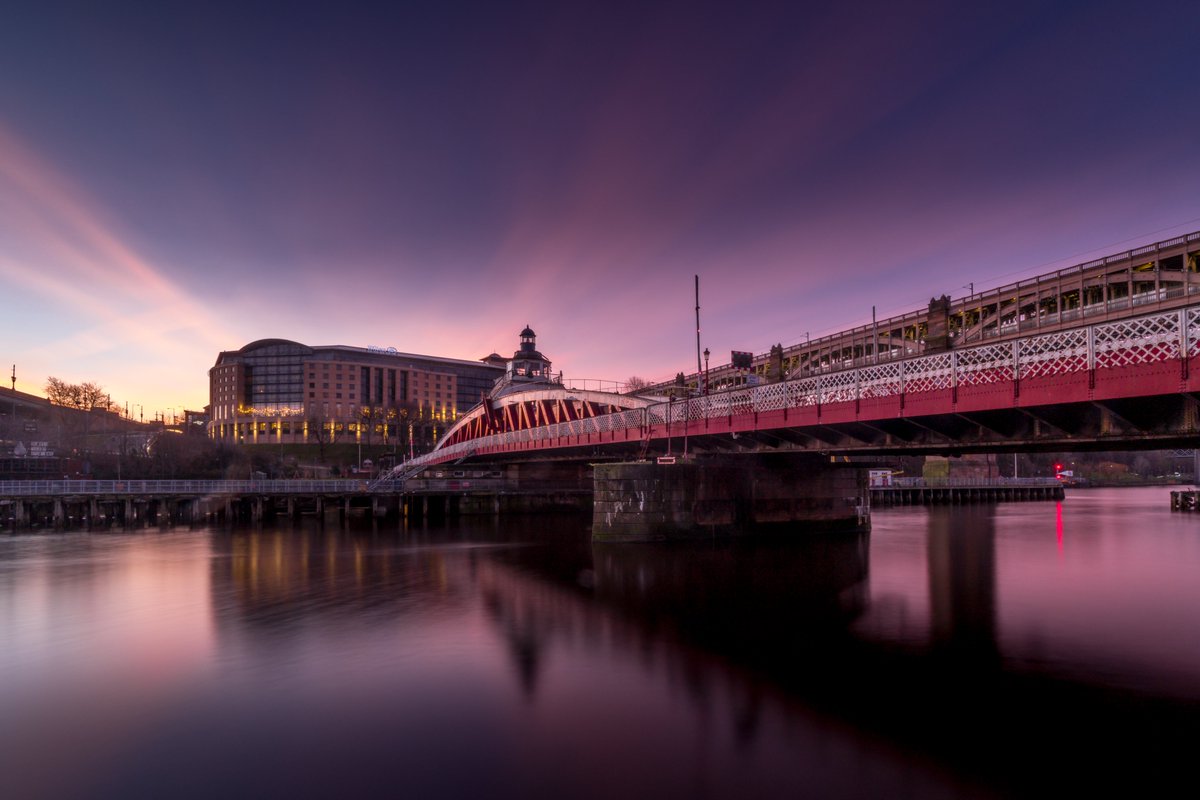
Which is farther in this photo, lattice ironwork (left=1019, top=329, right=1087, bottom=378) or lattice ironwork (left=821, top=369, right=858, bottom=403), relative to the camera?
lattice ironwork (left=821, top=369, right=858, bottom=403)

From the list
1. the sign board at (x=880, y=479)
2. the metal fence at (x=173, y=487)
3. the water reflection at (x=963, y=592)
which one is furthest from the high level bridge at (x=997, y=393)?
the sign board at (x=880, y=479)

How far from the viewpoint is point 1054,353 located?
56.2ft

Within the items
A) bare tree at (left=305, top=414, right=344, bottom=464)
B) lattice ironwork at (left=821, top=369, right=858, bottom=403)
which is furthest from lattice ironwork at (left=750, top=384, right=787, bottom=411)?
bare tree at (left=305, top=414, right=344, bottom=464)

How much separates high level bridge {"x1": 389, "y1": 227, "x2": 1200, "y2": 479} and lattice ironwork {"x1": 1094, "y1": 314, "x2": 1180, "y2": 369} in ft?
0.09

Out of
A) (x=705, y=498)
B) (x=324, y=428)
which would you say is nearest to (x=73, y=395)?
(x=324, y=428)

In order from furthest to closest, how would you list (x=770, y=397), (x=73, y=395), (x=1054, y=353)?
(x=73, y=395), (x=770, y=397), (x=1054, y=353)

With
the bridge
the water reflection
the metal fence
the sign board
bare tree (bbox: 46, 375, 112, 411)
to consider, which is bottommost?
the sign board

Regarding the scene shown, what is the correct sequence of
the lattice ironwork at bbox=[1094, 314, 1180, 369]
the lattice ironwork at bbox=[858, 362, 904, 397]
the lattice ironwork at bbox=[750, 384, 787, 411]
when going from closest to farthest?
the lattice ironwork at bbox=[1094, 314, 1180, 369] → the lattice ironwork at bbox=[858, 362, 904, 397] → the lattice ironwork at bbox=[750, 384, 787, 411]

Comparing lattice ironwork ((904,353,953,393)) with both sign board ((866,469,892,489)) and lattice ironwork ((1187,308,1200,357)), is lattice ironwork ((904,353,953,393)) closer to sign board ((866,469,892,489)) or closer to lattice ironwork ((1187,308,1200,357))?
lattice ironwork ((1187,308,1200,357))

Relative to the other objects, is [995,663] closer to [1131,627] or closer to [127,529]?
[1131,627]

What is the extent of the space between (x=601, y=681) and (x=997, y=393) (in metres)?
13.0

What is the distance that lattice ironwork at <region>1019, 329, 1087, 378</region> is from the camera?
54.7ft

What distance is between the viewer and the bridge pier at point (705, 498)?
118ft

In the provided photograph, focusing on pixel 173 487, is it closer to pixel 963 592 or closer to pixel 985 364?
pixel 963 592
